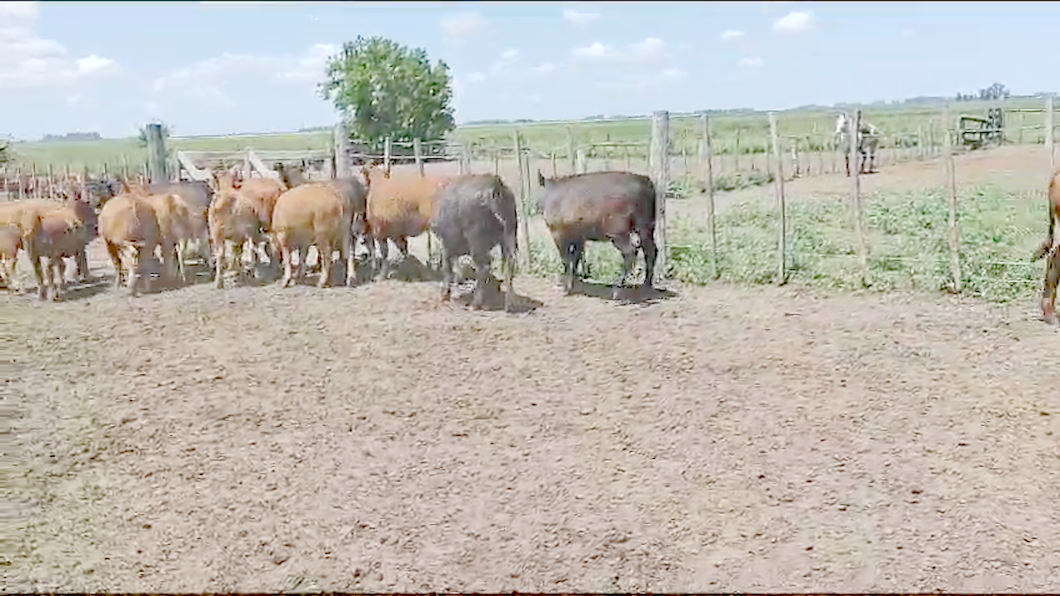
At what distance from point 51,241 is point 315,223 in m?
2.58

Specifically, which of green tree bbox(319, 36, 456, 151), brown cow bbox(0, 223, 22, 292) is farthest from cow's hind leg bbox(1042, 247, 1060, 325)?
green tree bbox(319, 36, 456, 151)

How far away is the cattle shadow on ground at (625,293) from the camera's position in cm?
1023

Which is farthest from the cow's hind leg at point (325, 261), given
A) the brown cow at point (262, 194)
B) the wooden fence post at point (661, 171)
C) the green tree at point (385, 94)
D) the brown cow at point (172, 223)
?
the green tree at point (385, 94)

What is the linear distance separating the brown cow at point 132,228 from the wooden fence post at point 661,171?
212 inches

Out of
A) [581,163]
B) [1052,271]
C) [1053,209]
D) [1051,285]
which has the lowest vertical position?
[1051,285]

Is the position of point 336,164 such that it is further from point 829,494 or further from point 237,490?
point 829,494

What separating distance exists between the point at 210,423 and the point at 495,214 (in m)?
4.16

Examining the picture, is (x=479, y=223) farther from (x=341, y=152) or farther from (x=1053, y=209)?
(x=341, y=152)

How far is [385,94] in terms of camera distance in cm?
2725

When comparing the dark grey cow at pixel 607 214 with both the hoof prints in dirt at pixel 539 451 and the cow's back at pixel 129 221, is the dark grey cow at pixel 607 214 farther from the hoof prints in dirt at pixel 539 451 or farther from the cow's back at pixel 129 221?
the cow's back at pixel 129 221

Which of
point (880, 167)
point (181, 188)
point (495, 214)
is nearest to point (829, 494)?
point (495, 214)

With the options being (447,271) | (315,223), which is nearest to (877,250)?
(447,271)

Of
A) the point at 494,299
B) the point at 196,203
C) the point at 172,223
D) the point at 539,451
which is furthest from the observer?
the point at 196,203

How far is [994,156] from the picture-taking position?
984 inches
